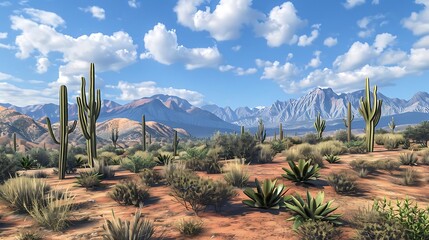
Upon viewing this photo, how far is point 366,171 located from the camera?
12.8 metres

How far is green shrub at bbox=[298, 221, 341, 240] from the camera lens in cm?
615

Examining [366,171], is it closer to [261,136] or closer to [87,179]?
[87,179]

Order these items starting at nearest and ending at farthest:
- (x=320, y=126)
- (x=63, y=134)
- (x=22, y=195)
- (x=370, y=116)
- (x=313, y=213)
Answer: (x=313, y=213), (x=22, y=195), (x=63, y=134), (x=370, y=116), (x=320, y=126)

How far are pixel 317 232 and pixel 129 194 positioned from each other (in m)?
5.17

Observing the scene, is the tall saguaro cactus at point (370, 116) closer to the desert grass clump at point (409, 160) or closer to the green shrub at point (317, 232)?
the desert grass clump at point (409, 160)

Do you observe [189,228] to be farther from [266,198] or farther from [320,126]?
[320,126]

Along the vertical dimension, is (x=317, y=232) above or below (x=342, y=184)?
below

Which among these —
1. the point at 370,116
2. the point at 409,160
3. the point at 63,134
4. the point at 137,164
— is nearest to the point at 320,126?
the point at 370,116

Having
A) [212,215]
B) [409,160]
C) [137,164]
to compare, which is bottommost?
[212,215]

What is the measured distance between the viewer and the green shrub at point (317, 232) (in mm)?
6152

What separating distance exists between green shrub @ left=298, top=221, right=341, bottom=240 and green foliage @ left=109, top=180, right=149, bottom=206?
4.45m

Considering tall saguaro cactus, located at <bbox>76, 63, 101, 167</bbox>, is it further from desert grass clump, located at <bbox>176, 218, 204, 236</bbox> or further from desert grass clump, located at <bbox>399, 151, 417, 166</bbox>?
desert grass clump, located at <bbox>399, 151, 417, 166</bbox>

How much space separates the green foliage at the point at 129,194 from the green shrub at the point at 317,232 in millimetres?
4447

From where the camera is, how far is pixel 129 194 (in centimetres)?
901
